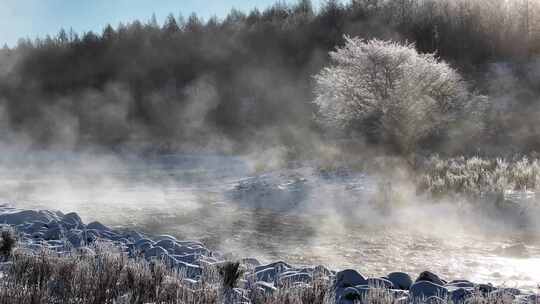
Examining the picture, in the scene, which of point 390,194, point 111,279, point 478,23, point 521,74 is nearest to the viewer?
point 111,279

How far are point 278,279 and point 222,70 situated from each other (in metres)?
59.7

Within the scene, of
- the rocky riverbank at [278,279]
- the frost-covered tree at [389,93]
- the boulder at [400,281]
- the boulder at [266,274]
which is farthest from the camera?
the frost-covered tree at [389,93]

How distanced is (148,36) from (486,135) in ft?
197

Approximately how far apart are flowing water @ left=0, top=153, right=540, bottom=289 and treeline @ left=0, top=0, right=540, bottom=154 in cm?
2054

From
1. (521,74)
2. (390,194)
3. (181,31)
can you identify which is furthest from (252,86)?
(390,194)

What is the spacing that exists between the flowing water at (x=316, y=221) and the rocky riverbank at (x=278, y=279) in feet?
5.86

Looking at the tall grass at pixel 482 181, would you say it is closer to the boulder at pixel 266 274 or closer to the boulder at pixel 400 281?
the boulder at pixel 400 281

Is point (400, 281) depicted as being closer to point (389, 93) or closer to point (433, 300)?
point (433, 300)

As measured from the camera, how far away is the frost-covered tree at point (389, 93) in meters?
24.5

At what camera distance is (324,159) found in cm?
2203

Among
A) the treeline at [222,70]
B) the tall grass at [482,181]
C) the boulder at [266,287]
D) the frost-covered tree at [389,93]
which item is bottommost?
the boulder at [266,287]

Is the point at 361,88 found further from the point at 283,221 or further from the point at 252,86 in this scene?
the point at 252,86

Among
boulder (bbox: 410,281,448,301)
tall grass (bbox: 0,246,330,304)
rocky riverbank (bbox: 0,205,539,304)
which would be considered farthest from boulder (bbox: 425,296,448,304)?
→ tall grass (bbox: 0,246,330,304)

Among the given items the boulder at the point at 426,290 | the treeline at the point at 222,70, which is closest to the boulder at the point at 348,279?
the boulder at the point at 426,290
